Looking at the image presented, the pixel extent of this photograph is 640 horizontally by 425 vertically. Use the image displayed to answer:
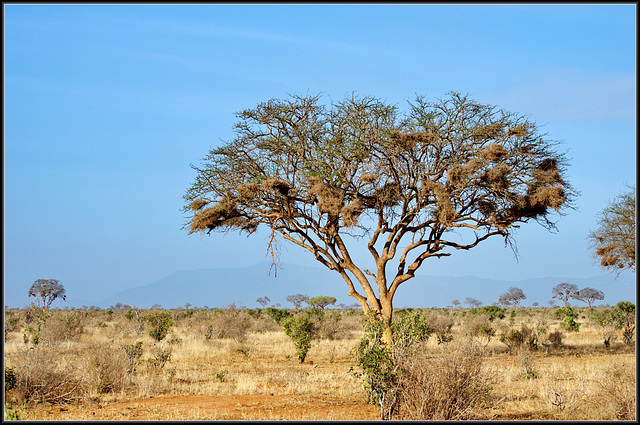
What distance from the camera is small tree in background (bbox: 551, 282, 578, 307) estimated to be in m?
81.2

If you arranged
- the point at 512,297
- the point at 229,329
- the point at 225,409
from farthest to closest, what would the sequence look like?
the point at 512,297 → the point at 229,329 → the point at 225,409

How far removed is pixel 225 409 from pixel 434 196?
873cm

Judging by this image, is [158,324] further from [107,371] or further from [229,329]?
[107,371]

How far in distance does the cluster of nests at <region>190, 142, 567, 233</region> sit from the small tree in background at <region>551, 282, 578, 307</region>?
70.4m

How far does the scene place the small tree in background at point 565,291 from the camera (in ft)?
267

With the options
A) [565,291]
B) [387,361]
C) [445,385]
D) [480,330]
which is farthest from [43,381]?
[565,291]

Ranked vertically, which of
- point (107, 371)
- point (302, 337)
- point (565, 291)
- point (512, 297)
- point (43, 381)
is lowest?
point (512, 297)

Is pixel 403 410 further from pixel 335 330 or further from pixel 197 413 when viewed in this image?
pixel 335 330

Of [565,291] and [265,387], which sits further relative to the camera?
[565,291]

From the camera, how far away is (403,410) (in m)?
10.2

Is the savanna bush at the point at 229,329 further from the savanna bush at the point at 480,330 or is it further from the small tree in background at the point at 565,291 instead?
the small tree in background at the point at 565,291

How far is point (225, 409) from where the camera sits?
10844 millimetres

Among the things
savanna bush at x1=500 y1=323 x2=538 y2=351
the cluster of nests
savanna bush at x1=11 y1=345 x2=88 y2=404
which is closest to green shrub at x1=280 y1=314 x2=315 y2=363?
the cluster of nests

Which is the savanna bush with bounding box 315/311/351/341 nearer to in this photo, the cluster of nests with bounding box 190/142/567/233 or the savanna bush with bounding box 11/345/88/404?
the cluster of nests with bounding box 190/142/567/233
